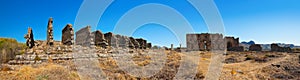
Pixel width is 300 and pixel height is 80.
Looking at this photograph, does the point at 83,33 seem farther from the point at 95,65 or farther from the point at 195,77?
the point at 195,77

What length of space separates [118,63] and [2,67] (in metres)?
4.65

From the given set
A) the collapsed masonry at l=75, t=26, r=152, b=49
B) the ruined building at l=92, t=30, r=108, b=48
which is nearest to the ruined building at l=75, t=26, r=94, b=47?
the collapsed masonry at l=75, t=26, r=152, b=49

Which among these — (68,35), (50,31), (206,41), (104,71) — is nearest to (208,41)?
(206,41)

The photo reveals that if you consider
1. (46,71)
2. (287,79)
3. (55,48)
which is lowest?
(287,79)

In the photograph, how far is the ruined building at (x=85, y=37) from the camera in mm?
16953

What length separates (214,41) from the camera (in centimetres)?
4062

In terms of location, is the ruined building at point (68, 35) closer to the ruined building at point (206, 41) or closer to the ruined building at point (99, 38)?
the ruined building at point (99, 38)

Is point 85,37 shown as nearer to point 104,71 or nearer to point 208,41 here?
point 104,71

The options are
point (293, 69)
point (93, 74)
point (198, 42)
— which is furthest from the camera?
point (198, 42)

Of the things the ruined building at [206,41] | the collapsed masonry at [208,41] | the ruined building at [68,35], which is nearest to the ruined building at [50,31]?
the ruined building at [68,35]

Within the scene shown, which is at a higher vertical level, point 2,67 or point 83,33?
point 83,33

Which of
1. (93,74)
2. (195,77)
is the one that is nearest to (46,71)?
(93,74)

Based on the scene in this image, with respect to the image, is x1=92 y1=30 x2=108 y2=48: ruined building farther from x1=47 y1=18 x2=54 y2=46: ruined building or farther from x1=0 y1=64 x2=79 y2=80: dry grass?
x1=0 y1=64 x2=79 y2=80: dry grass

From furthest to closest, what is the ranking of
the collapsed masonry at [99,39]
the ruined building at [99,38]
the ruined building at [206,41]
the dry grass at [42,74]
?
the ruined building at [206,41] < the ruined building at [99,38] < the collapsed masonry at [99,39] < the dry grass at [42,74]
